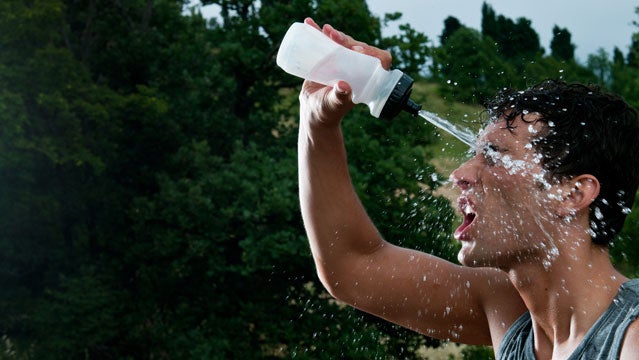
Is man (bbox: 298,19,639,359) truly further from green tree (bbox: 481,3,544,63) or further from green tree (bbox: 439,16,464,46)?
green tree (bbox: 439,16,464,46)

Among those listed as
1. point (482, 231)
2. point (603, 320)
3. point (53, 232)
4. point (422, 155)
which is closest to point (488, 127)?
point (482, 231)

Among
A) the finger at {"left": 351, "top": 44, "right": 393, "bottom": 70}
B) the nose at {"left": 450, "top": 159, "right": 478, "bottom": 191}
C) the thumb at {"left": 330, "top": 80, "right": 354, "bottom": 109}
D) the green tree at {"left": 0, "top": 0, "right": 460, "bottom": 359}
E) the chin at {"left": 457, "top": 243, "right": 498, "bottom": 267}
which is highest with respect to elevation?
the finger at {"left": 351, "top": 44, "right": 393, "bottom": 70}

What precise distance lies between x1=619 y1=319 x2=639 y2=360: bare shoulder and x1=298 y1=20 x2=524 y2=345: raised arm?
59cm

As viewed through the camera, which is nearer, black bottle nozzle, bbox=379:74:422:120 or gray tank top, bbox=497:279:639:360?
gray tank top, bbox=497:279:639:360

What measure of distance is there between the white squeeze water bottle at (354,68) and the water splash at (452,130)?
0.41 feet

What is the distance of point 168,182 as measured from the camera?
13.3 metres

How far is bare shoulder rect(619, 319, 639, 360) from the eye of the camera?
2.07 m

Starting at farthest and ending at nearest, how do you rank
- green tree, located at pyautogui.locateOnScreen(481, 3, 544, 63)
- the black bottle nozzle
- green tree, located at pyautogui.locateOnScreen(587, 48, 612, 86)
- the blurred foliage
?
green tree, located at pyautogui.locateOnScreen(587, 48, 612, 86)
the blurred foliage
green tree, located at pyautogui.locateOnScreen(481, 3, 544, 63)
the black bottle nozzle

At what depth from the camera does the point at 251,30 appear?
14.4 meters

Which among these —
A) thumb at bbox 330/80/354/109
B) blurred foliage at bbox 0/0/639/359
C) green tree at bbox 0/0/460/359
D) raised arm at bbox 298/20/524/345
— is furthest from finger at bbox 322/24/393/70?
green tree at bbox 0/0/460/359

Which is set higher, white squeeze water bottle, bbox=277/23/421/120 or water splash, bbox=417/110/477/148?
white squeeze water bottle, bbox=277/23/421/120

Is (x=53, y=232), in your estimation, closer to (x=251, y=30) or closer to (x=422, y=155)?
(x=251, y=30)

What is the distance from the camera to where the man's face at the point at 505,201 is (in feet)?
7.98

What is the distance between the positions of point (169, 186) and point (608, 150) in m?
11.2
